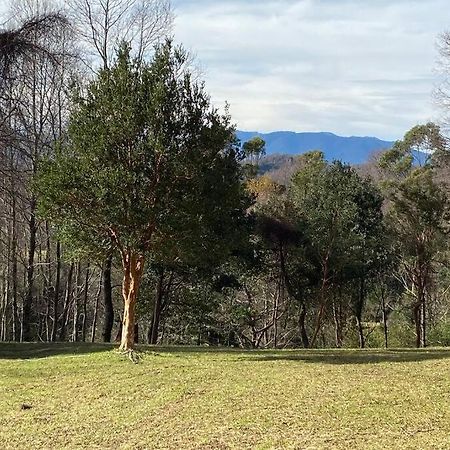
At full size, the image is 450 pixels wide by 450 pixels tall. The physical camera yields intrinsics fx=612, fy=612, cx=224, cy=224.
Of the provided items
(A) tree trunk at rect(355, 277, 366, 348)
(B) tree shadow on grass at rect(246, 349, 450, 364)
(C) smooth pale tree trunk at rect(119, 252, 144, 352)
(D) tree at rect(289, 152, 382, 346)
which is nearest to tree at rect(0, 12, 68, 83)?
(C) smooth pale tree trunk at rect(119, 252, 144, 352)

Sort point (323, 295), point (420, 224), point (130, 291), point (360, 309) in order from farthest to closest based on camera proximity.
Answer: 1. point (360, 309)
2. point (323, 295)
3. point (420, 224)
4. point (130, 291)

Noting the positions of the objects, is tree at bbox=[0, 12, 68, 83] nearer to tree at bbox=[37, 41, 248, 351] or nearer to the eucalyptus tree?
tree at bbox=[37, 41, 248, 351]

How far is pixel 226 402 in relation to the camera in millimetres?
7215

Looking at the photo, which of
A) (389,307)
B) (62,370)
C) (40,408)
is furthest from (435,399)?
(389,307)

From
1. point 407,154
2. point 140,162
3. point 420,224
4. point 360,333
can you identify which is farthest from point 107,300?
point 407,154

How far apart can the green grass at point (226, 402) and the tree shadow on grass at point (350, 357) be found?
4cm

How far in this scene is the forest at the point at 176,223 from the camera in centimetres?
1048

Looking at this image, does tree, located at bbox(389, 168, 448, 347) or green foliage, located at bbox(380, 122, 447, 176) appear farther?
green foliage, located at bbox(380, 122, 447, 176)

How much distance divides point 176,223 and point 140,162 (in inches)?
48.3

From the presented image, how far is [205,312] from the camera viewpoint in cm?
2039

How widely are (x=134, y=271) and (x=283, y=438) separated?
20.3 feet

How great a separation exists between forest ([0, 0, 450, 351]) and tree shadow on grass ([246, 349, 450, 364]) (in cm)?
226

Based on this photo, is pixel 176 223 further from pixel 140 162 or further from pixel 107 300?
pixel 107 300

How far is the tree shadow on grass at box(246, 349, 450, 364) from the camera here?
1056 centimetres
